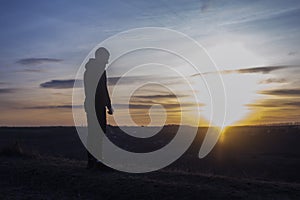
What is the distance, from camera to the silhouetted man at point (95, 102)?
11.1 m

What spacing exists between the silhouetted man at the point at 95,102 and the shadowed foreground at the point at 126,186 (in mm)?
739

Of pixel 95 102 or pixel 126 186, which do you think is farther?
pixel 95 102

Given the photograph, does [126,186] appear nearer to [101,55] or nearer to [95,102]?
[95,102]

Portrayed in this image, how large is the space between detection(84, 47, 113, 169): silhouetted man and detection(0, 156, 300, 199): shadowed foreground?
2.42 ft

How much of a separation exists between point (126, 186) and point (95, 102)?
2.73 m

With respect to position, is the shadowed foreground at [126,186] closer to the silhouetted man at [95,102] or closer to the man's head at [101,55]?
the silhouetted man at [95,102]

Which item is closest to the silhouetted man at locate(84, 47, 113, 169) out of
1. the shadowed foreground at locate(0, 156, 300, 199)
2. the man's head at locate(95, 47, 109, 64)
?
the man's head at locate(95, 47, 109, 64)

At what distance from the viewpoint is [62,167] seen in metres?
11.9

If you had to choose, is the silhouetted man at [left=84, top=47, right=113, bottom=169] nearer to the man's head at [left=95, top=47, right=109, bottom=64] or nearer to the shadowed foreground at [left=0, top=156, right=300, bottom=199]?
the man's head at [left=95, top=47, right=109, bottom=64]

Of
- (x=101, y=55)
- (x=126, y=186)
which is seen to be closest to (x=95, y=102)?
(x=101, y=55)

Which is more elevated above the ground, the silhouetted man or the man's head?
the man's head

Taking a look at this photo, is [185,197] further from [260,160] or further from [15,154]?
[260,160]

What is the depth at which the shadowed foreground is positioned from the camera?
29.4 ft

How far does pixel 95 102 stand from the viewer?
37.0 feet
